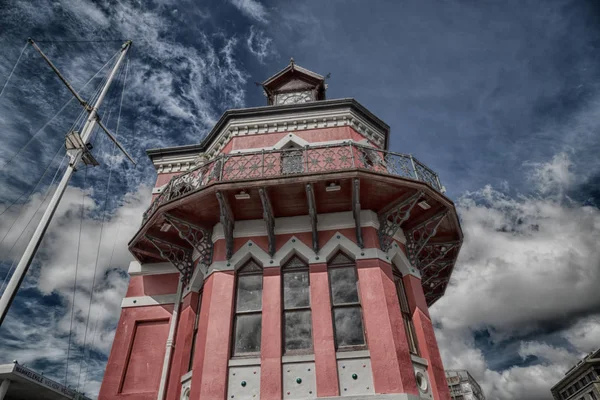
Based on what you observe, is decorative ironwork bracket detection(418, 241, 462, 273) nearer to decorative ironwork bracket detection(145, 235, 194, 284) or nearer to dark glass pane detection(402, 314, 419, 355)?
dark glass pane detection(402, 314, 419, 355)

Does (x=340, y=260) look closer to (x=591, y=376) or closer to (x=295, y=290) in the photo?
(x=295, y=290)

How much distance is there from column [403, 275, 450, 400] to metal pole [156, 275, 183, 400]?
784 centimetres

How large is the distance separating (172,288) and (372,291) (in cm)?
754

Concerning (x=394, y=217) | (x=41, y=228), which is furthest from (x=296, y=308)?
(x=41, y=228)

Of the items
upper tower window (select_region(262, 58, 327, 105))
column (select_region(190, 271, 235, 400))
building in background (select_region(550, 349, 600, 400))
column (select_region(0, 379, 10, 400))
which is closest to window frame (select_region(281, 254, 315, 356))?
column (select_region(190, 271, 235, 400))

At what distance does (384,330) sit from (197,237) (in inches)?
265

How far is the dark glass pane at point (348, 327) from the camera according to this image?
969 centimetres

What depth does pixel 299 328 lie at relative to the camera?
396 inches

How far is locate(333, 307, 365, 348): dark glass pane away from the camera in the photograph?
9.69 m

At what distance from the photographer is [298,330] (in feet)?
32.9

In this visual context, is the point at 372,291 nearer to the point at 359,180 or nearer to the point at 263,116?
the point at 359,180

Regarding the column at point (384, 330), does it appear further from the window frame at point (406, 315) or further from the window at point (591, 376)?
the window at point (591, 376)

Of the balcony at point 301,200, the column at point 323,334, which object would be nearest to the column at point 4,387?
the balcony at point 301,200

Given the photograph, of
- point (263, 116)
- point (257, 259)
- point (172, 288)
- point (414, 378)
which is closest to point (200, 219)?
point (257, 259)
